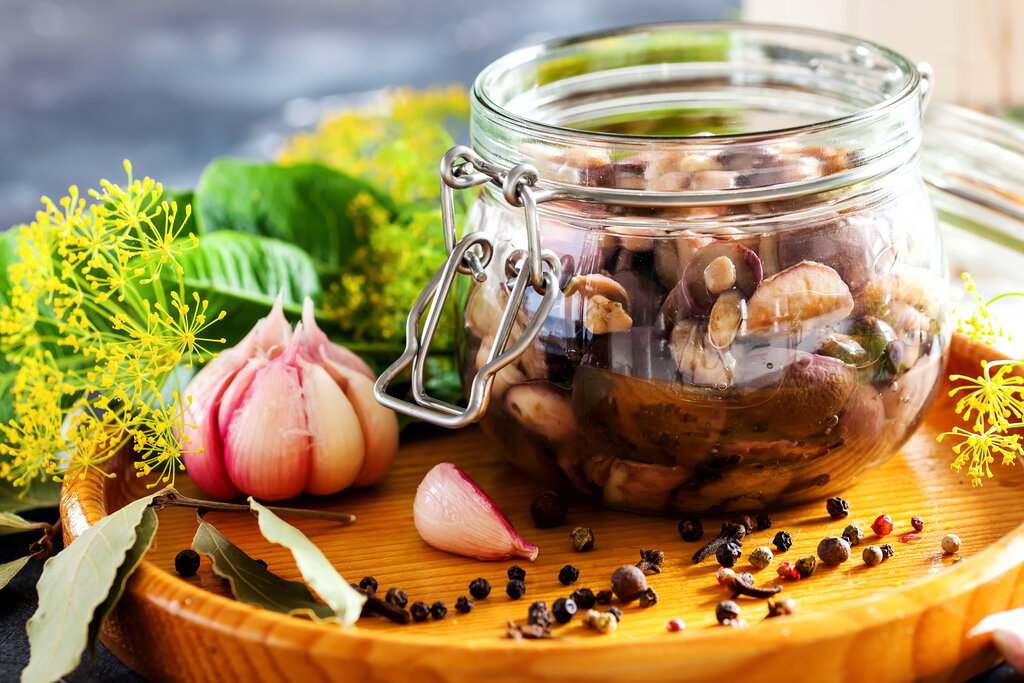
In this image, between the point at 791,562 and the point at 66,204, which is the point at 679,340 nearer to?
the point at 791,562

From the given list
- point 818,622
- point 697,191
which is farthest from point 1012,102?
point 818,622

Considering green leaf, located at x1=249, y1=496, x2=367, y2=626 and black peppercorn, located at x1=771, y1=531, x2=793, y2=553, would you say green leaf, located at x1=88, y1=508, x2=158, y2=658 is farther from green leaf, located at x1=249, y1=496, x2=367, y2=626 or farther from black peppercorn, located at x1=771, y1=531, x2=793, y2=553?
black peppercorn, located at x1=771, y1=531, x2=793, y2=553

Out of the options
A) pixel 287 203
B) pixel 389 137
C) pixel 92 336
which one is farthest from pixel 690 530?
pixel 389 137

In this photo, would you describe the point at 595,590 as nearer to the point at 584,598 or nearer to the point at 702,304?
the point at 584,598

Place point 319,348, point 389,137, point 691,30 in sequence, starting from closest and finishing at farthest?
point 319,348 → point 691,30 → point 389,137

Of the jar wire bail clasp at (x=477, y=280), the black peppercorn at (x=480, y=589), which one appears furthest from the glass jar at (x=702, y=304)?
the black peppercorn at (x=480, y=589)

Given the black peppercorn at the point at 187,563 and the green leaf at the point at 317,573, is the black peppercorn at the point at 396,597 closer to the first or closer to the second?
the green leaf at the point at 317,573
